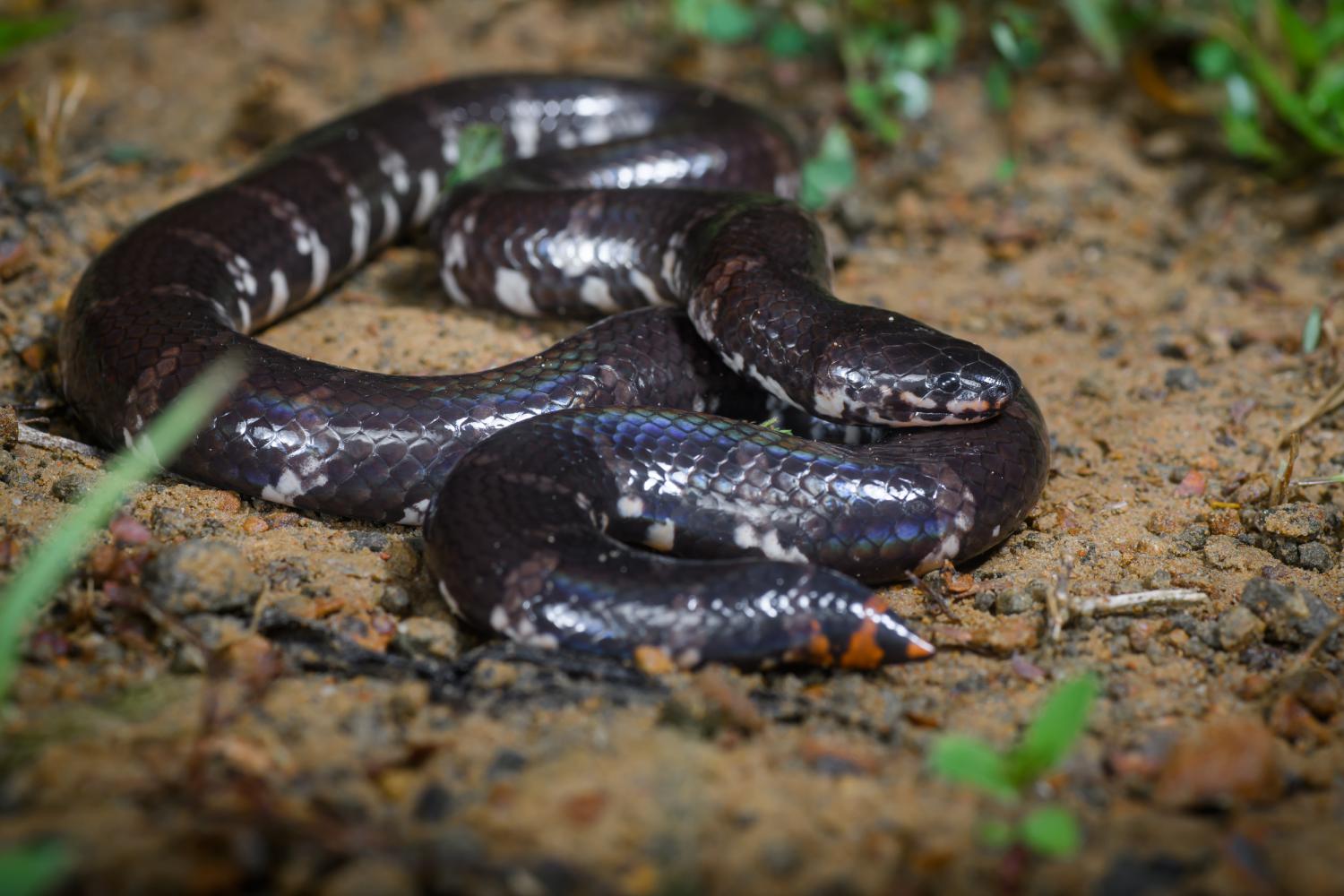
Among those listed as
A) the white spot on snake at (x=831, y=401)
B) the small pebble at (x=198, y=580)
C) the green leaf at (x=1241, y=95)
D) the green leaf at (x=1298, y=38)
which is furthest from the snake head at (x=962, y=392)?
the green leaf at (x=1298, y=38)

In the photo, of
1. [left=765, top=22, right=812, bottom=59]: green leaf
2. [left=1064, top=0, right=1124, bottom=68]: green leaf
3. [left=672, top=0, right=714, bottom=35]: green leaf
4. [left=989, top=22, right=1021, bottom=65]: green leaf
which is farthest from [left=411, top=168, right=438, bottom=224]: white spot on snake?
[left=1064, top=0, right=1124, bottom=68]: green leaf

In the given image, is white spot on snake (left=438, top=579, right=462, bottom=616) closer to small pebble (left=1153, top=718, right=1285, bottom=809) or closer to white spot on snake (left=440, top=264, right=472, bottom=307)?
small pebble (left=1153, top=718, right=1285, bottom=809)

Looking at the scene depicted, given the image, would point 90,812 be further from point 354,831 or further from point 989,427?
point 989,427

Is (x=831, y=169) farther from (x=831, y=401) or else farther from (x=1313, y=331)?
(x=1313, y=331)

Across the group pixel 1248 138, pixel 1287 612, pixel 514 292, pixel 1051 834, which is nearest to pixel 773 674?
pixel 1051 834

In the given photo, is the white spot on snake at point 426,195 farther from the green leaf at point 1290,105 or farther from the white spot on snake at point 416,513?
the green leaf at point 1290,105

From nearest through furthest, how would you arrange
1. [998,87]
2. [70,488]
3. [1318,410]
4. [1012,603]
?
[1012,603]
[70,488]
[1318,410]
[998,87]
